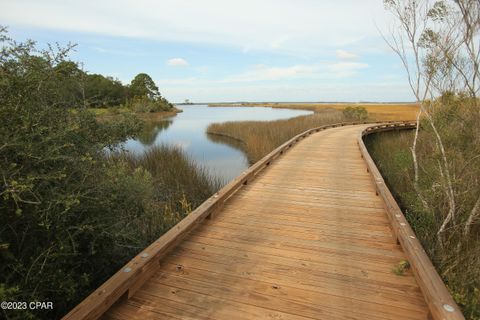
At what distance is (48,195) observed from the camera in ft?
8.04

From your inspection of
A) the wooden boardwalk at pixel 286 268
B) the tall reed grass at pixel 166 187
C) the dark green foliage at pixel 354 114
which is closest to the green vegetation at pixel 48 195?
the wooden boardwalk at pixel 286 268

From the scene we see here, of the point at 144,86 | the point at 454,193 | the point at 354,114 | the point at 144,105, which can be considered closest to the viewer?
the point at 454,193

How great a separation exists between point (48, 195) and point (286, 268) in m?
2.24

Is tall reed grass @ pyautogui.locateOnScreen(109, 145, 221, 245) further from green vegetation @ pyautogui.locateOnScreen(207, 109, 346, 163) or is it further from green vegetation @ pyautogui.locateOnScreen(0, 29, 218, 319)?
green vegetation @ pyautogui.locateOnScreen(207, 109, 346, 163)

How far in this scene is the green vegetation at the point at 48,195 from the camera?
224 centimetres

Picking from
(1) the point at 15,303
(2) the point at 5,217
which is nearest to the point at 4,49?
(2) the point at 5,217

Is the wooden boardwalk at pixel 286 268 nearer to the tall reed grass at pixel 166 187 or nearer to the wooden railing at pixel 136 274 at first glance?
the wooden railing at pixel 136 274

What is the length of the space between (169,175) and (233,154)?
6946mm

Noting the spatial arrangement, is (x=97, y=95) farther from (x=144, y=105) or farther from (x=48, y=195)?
(x=144, y=105)

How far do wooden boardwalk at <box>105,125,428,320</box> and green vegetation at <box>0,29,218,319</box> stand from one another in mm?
709

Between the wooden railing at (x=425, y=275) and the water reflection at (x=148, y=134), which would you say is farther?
the water reflection at (x=148, y=134)

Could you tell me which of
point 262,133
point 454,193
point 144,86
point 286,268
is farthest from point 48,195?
point 144,86

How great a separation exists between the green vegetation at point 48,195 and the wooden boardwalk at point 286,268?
0.71 meters

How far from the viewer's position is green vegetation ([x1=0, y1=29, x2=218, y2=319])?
88.3 inches
